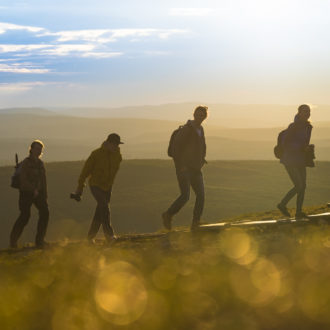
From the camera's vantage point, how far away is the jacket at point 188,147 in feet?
35.6

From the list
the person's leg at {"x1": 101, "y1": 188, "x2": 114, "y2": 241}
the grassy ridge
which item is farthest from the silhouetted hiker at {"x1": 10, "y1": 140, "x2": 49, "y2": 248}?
the grassy ridge

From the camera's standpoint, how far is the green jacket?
33.3 feet

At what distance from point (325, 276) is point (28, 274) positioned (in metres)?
3.06

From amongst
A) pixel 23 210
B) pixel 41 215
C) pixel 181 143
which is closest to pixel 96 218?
pixel 41 215

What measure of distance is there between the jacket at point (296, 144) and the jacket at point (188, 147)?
1987 millimetres

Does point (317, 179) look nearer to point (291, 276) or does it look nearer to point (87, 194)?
point (87, 194)

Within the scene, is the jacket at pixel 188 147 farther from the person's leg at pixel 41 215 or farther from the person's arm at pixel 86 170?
the person's leg at pixel 41 215

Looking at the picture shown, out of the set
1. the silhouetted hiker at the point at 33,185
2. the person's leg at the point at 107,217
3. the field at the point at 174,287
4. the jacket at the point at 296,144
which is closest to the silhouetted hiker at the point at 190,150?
the person's leg at the point at 107,217

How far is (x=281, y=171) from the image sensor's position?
4666 cm

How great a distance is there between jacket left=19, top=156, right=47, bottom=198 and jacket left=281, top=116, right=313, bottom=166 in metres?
4.28

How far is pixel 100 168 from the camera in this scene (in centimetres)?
1017

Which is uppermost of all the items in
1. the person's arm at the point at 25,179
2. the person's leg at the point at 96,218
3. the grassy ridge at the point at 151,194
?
the person's arm at the point at 25,179

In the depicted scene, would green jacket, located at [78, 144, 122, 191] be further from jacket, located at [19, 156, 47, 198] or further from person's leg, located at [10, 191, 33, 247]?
person's leg, located at [10, 191, 33, 247]

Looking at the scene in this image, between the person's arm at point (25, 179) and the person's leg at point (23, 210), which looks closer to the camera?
the person's arm at point (25, 179)
